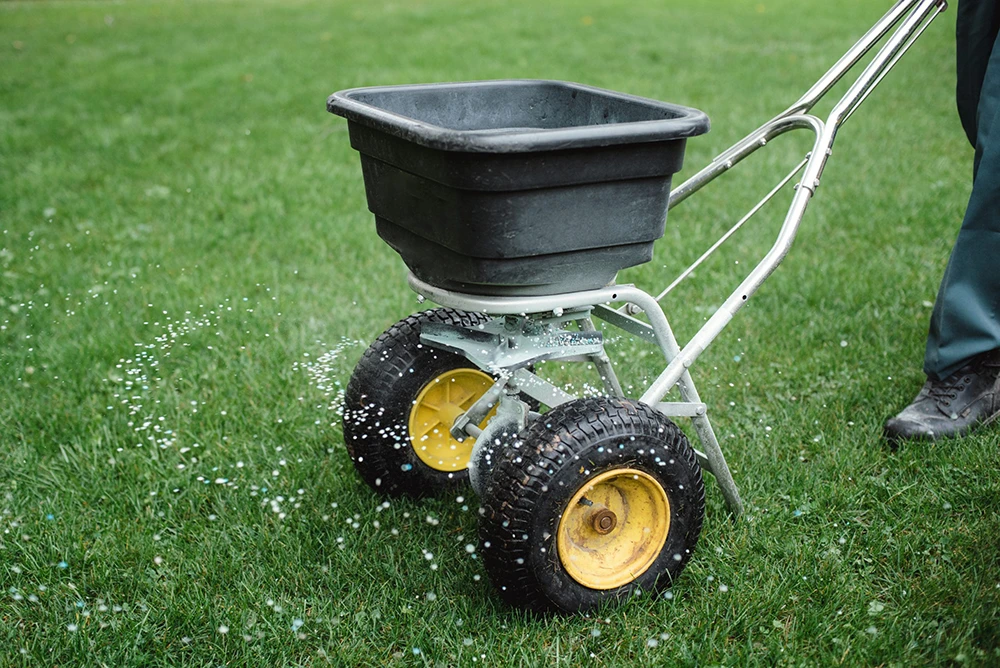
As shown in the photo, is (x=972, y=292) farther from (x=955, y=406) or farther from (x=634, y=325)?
(x=634, y=325)

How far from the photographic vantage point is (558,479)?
6.41 ft

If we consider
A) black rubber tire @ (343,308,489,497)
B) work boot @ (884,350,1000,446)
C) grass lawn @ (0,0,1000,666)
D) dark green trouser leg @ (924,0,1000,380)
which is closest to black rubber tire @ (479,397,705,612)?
grass lawn @ (0,0,1000,666)

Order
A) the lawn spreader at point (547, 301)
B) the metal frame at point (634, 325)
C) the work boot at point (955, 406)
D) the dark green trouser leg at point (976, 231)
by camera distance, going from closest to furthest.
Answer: the lawn spreader at point (547, 301) < the metal frame at point (634, 325) < the dark green trouser leg at point (976, 231) < the work boot at point (955, 406)

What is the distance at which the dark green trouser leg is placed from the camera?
8.31 ft

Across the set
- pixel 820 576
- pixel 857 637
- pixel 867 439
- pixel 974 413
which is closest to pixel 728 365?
pixel 867 439

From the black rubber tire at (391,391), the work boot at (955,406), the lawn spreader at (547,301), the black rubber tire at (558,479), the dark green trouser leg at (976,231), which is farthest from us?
the work boot at (955,406)

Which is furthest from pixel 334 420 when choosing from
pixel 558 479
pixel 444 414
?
pixel 558 479

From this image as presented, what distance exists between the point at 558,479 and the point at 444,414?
64 cm

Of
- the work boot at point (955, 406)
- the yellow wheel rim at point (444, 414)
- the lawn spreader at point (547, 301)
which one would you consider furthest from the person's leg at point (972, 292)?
the yellow wheel rim at point (444, 414)

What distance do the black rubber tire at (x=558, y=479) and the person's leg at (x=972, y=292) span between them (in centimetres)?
104

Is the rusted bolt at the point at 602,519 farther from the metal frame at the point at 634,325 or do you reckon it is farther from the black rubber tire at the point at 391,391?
the black rubber tire at the point at 391,391

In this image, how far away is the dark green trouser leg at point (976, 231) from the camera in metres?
2.53

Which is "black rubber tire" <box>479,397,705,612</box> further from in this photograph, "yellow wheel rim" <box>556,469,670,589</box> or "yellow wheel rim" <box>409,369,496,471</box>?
"yellow wheel rim" <box>409,369,496,471</box>

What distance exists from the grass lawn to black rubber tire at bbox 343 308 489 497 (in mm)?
150
